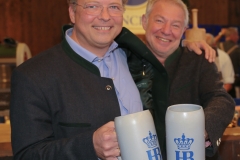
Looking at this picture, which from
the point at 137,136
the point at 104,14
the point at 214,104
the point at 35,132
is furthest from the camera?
the point at 214,104

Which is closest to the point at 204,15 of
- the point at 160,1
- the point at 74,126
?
the point at 160,1

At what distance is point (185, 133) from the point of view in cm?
98

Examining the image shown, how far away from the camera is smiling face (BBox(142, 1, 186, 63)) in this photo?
1727 mm

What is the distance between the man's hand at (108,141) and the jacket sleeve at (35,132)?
0.06 meters

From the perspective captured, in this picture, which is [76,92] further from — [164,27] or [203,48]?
[203,48]

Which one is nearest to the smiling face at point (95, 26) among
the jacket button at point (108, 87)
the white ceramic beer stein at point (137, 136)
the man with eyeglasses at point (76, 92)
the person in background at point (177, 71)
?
the man with eyeglasses at point (76, 92)

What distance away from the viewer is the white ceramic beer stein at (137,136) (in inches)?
38.2

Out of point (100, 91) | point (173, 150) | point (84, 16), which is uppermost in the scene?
point (84, 16)

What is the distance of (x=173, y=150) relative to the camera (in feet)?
3.28

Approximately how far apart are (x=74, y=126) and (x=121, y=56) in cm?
38

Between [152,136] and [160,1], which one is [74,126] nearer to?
[152,136]

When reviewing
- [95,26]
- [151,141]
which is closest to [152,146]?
[151,141]

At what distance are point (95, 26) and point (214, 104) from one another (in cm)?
50

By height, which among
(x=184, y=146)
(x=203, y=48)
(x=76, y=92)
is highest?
(x=203, y=48)
